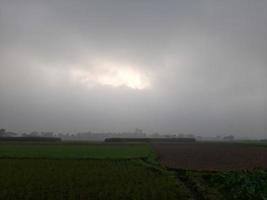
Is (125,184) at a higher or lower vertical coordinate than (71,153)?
lower

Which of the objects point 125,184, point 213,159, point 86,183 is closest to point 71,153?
point 213,159

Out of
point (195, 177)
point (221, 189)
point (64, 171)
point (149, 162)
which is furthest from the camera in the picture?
point (149, 162)

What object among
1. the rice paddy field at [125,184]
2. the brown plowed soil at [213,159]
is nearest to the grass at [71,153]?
the brown plowed soil at [213,159]

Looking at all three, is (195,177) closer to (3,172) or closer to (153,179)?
(153,179)

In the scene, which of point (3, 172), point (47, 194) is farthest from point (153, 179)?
point (3, 172)

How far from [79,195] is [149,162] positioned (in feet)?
52.4

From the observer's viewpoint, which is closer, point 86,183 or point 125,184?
point 125,184

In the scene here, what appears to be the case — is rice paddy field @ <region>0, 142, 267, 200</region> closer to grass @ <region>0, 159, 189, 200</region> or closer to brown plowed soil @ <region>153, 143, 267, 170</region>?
grass @ <region>0, 159, 189, 200</region>

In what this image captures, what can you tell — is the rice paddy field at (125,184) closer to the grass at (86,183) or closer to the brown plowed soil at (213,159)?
the grass at (86,183)

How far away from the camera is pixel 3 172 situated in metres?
24.2

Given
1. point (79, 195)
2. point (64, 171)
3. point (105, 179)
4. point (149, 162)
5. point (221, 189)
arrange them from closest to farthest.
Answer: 1. point (79, 195)
2. point (221, 189)
3. point (105, 179)
4. point (64, 171)
5. point (149, 162)

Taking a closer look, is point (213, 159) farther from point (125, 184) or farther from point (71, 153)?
point (125, 184)

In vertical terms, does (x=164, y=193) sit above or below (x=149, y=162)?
below

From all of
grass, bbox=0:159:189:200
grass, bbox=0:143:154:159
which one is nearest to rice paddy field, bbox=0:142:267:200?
grass, bbox=0:159:189:200
